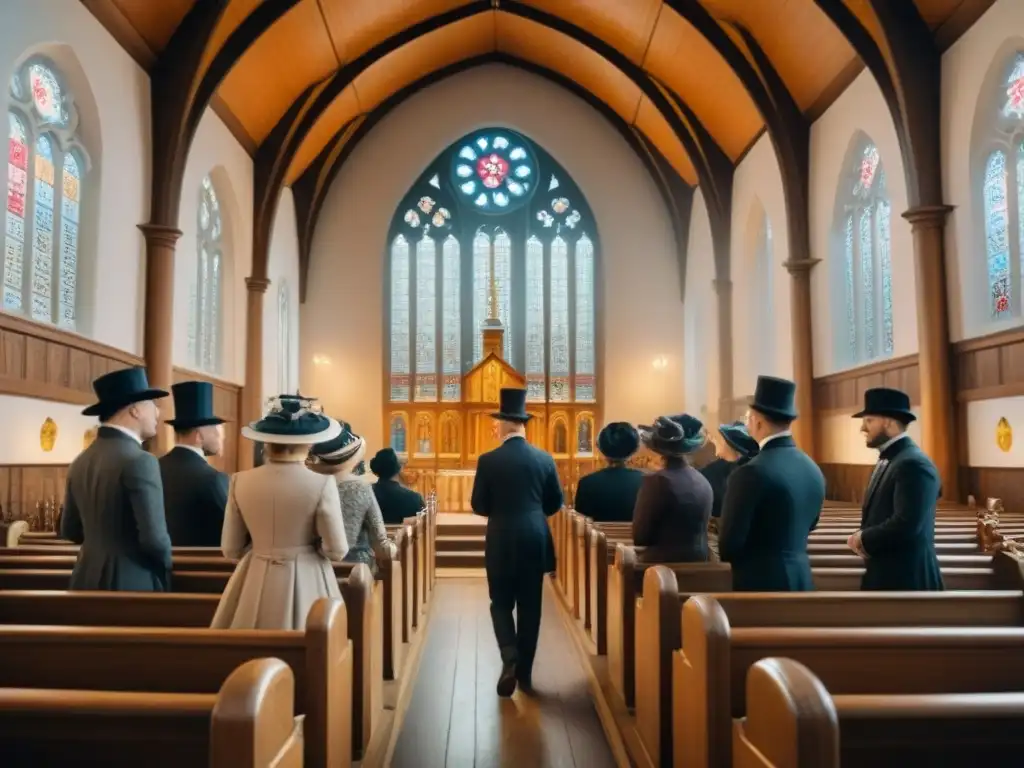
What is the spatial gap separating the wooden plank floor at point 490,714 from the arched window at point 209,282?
685 centimetres

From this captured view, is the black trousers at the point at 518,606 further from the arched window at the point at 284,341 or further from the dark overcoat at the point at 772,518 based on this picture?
the arched window at the point at 284,341

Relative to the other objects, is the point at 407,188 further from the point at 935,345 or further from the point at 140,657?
the point at 140,657

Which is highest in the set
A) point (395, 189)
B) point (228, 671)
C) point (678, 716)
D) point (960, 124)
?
point (395, 189)

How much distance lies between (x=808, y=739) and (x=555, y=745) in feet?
7.86

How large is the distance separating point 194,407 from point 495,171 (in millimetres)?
12446

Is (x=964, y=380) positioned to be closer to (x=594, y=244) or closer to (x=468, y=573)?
(x=468, y=573)

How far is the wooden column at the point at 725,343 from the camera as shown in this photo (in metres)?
13.4

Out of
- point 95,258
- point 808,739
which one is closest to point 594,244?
point 95,258

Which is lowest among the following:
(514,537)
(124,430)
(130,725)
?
(130,725)

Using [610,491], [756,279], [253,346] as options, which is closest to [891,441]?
[610,491]

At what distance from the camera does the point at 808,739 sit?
4.71 feet

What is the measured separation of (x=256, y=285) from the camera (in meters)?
12.3

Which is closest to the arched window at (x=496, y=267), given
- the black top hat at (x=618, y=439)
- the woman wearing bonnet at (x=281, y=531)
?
the black top hat at (x=618, y=439)

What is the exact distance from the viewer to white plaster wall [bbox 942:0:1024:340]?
758cm
